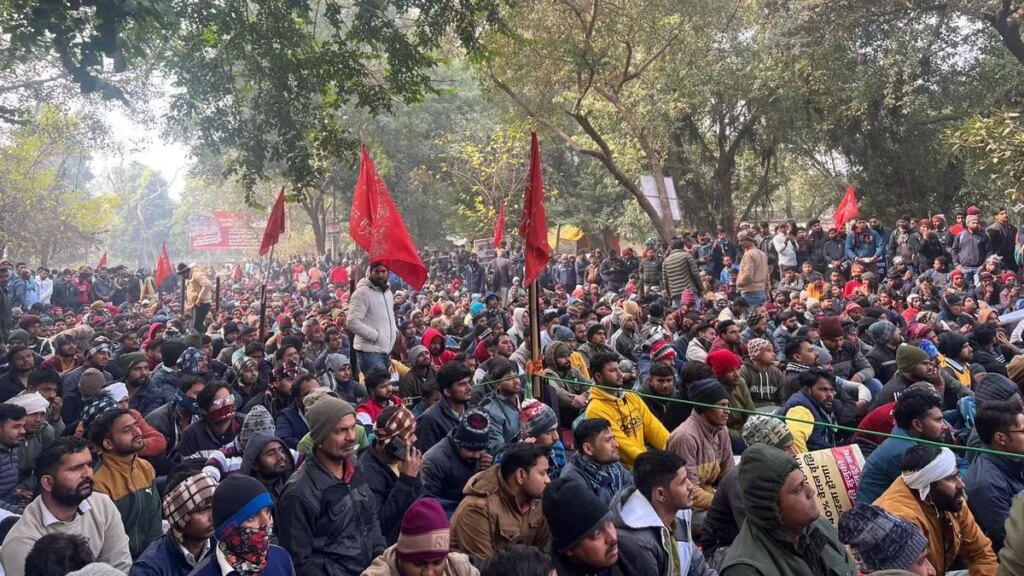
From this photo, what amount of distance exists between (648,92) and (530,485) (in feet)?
60.7

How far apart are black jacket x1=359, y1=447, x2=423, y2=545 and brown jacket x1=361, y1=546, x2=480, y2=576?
96cm

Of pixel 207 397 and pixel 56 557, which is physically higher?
pixel 207 397

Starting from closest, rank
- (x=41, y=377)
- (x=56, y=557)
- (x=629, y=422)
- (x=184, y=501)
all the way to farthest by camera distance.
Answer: (x=56, y=557), (x=184, y=501), (x=629, y=422), (x=41, y=377)

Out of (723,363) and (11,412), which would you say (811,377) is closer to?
(723,363)

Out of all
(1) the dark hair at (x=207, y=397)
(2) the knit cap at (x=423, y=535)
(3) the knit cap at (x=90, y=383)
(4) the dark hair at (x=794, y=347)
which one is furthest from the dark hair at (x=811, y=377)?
(3) the knit cap at (x=90, y=383)

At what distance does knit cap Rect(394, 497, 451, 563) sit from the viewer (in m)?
3.61

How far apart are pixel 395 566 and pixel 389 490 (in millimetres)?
1302

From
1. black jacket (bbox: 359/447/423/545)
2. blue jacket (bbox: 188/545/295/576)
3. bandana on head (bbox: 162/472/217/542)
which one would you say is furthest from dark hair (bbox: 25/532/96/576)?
black jacket (bbox: 359/447/423/545)

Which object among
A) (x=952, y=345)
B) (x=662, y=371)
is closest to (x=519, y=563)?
(x=662, y=371)

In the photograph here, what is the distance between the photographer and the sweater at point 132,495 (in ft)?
16.5

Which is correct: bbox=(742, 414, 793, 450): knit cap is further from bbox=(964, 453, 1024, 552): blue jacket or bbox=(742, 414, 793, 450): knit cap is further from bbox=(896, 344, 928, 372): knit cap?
bbox=(896, 344, 928, 372): knit cap

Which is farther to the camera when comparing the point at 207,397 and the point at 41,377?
the point at 41,377

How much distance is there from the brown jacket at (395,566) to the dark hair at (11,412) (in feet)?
10.3

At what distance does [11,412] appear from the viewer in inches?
222
